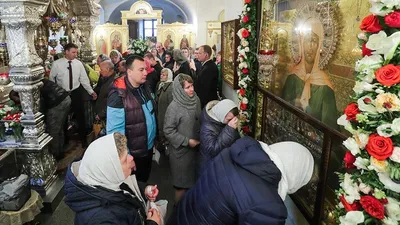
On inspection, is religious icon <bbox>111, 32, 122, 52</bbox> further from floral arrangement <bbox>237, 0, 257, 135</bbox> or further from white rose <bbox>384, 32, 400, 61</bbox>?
white rose <bbox>384, 32, 400, 61</bbox>

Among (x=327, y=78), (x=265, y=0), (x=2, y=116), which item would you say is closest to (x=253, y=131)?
(x=265, y=0)

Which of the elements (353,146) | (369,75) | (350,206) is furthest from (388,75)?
(350,206)

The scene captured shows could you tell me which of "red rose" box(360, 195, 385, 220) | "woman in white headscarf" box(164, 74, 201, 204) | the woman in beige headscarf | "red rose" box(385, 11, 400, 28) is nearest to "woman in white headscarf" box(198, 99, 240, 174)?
"woman in white headscarf" box(164, 74, 201, 204)

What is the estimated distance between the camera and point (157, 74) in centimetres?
589

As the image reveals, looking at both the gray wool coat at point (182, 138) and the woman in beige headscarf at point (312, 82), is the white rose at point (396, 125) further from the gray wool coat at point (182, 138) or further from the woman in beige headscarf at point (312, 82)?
the gray wool coat at point (182, 138)

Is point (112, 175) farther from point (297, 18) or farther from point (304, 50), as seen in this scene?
point (297, 18)

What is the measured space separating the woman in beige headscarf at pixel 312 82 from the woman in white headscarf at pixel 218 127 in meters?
0.54

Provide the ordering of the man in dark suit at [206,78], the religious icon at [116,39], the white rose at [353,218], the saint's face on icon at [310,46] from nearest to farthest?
the white rose at [353,218] < the saint's face on icon at [310,46] < the man in dark suit at [206,78] < the religious icon at [116,39]

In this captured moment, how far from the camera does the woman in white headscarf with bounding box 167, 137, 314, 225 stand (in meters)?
1.54

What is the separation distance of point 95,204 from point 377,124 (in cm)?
134

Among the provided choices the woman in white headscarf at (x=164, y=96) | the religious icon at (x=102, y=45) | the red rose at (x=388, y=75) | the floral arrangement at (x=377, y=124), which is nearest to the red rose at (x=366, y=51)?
the floral arrangement at (x=377, y=124)

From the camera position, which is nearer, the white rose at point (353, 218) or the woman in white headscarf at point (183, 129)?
the white rose at point (353, 218)

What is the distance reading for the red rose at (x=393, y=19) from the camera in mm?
1187

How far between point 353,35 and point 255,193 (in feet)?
3.50
